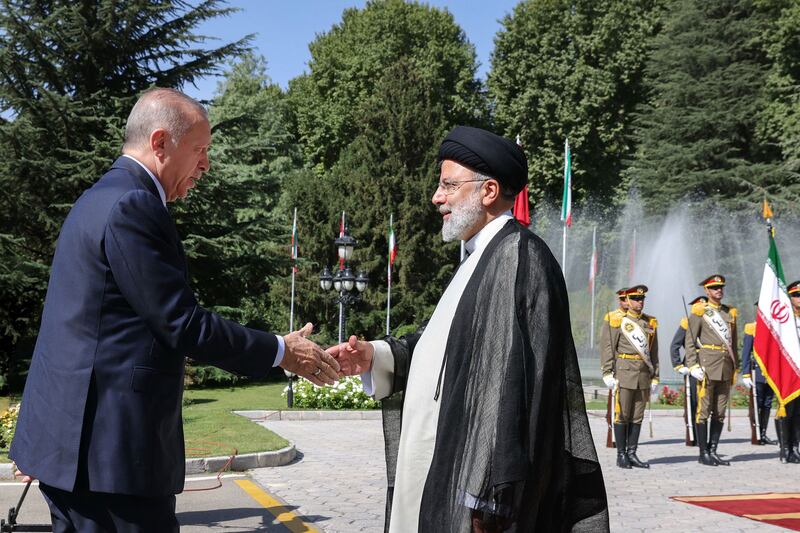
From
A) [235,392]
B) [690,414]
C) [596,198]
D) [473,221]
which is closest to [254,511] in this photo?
[473,221]

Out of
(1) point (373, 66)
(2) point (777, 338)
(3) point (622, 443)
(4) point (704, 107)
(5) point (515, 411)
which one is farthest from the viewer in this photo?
(1) point (373, 66)

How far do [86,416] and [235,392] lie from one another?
2265 cm

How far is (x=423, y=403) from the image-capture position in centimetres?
370

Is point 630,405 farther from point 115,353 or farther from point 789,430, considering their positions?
point 115,353

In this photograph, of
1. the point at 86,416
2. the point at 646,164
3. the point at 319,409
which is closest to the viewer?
the point at 86,416

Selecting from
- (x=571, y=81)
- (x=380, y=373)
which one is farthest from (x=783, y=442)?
Answer: (x=571, y=81)

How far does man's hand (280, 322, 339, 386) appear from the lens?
370cm

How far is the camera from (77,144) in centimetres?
2522

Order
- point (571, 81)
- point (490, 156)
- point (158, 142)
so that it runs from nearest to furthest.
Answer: point (158, 142) → point (490, 156) → point (571, 81)

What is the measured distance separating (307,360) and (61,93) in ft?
81.7

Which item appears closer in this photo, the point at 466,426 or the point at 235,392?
the point at 466,426

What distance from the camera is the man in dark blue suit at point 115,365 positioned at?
2.98 m

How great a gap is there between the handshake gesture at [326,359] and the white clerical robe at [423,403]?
12.8 inches

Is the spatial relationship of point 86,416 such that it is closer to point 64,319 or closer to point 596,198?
point 64,319
